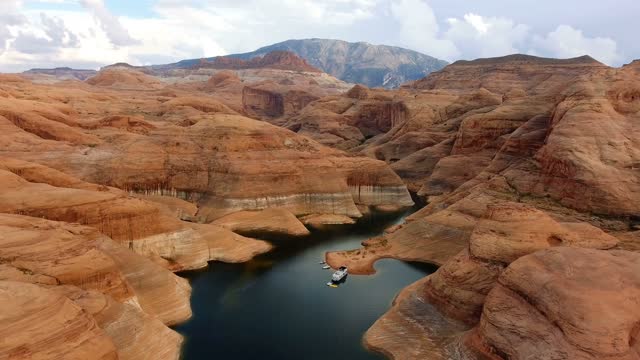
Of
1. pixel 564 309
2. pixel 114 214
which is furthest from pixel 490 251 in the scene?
pixel 114 214

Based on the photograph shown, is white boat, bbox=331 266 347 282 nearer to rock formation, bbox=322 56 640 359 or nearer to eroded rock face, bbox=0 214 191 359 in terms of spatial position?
rock formation, bbox=322 56 640 359

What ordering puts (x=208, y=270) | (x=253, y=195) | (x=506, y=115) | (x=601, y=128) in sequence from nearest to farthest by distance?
1. (x=208, y=270)
2. (x=601, y=128)
3. (x=253, y=195)
4. (x=506, y=115)

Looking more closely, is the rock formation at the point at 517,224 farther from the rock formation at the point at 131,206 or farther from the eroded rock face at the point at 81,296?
the eroded rock face at the point at 81,296

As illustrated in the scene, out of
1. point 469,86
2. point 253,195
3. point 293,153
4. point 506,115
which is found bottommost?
point 253,195

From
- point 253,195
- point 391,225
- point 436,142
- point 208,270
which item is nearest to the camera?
point 208,270

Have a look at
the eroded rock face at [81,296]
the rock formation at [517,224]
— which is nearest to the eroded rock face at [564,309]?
the rock formation at [517,224]

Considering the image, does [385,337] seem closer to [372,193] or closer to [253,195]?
[253,195]

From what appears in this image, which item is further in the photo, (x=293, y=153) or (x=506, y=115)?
(x=506, y=115)

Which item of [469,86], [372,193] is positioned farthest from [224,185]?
[469,86]
